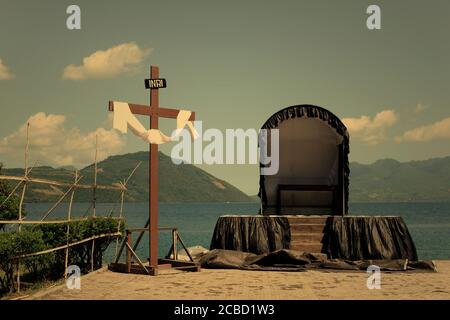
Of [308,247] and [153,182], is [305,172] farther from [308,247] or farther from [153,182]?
[153,182]

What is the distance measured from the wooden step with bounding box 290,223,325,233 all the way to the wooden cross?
3.89 m

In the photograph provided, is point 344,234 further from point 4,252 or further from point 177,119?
point 4,252

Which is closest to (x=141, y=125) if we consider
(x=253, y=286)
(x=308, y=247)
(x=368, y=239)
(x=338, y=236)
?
(x=253, y=286)

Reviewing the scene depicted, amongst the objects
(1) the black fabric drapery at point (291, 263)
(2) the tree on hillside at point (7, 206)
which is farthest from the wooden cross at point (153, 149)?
(2) the tree on hillside at point (7, 206)

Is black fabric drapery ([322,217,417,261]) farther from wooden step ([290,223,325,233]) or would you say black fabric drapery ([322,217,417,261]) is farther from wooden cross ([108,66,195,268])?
wooden cross ([108,66,195,268])

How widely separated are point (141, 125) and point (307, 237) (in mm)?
5125

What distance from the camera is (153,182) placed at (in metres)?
11.8

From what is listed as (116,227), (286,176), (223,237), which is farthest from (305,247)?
(116,227)

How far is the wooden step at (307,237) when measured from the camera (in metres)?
14.2

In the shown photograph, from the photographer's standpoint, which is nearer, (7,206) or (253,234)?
(253,234)

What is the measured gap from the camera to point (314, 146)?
17703 mm

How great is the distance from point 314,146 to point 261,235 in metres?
4.55

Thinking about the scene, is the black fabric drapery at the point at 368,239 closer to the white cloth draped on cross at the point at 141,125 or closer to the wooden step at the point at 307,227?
the wooden step at the point at 307,227
